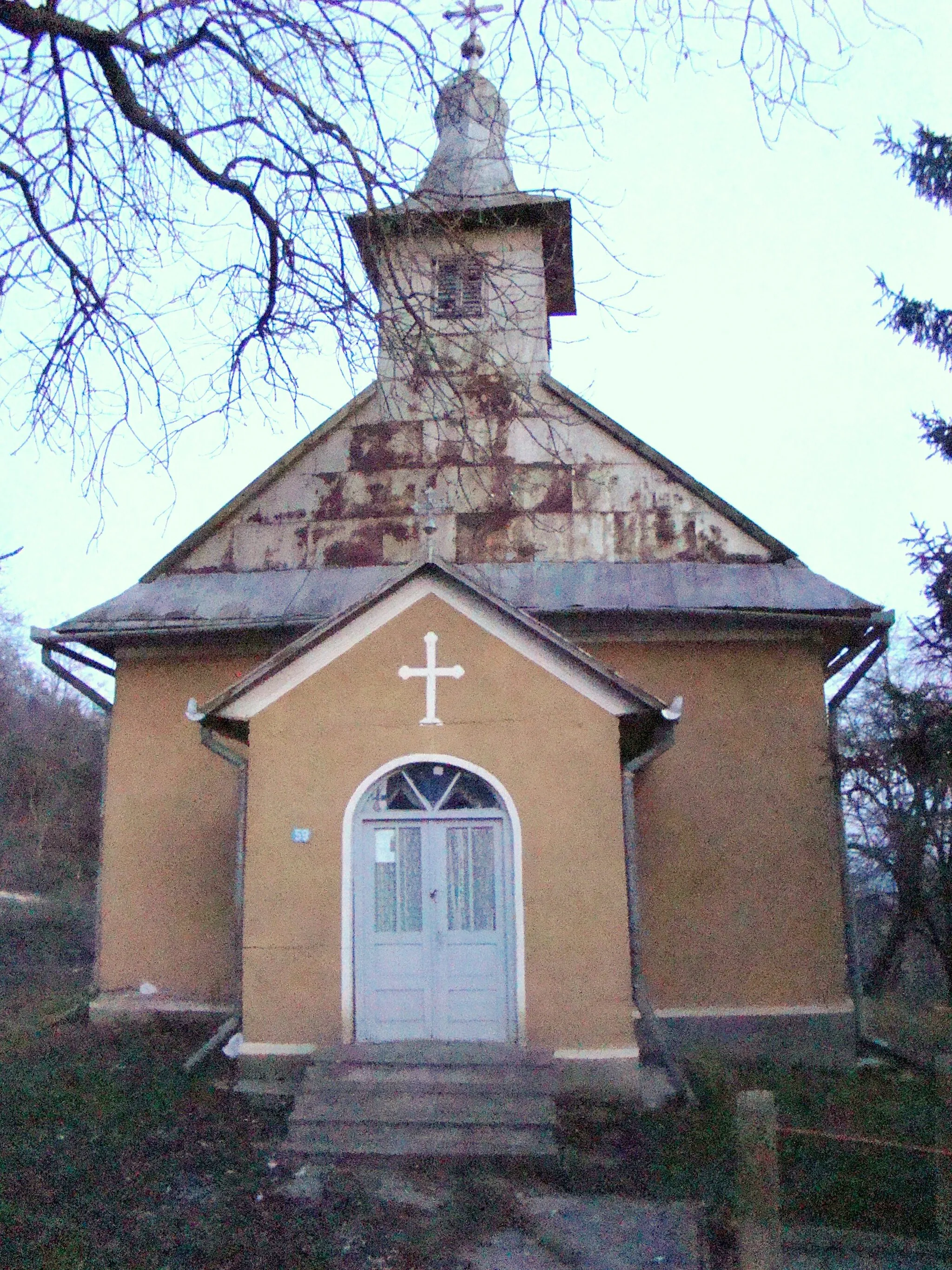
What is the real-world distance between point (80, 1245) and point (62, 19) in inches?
240

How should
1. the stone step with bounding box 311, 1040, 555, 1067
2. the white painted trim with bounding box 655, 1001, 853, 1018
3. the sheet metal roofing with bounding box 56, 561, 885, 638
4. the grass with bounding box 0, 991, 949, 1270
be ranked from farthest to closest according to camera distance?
the sheet metal roofing with bounding box 56, 561, 885, 638
the white painted trim with bounding box 655, 1001, 853, 1018
the stone step with bounding box 311, 1040, 555, 1067
the grass with bounding box 0, 991, 949, 1270

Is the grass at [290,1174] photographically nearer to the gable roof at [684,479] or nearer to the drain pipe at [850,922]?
the drain pipe at [850,922]

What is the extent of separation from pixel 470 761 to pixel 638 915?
7.04ft

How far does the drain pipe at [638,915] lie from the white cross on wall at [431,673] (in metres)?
1.66

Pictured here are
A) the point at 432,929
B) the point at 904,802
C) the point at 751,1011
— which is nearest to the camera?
the point at 432,929

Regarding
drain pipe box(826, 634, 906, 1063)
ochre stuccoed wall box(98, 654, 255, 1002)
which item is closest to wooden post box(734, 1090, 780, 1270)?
drain pipe box(826, 634, 906, 1063)

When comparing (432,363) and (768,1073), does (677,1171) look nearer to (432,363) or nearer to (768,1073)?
(768,1073)

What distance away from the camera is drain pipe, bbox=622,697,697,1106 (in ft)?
26.3

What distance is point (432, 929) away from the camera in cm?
834

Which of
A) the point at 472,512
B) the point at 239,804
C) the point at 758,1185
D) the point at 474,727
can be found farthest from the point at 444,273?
the point at 239,804

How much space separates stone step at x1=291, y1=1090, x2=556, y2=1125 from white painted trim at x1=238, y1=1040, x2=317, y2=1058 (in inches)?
23.0

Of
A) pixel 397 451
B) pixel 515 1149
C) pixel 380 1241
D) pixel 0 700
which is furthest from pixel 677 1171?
pixel 0 700

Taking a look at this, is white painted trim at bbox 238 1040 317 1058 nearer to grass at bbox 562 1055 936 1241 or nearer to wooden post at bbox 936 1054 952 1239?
grass at bbox 562 1055 936 1241

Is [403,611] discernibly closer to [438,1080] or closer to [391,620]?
[391,620]
